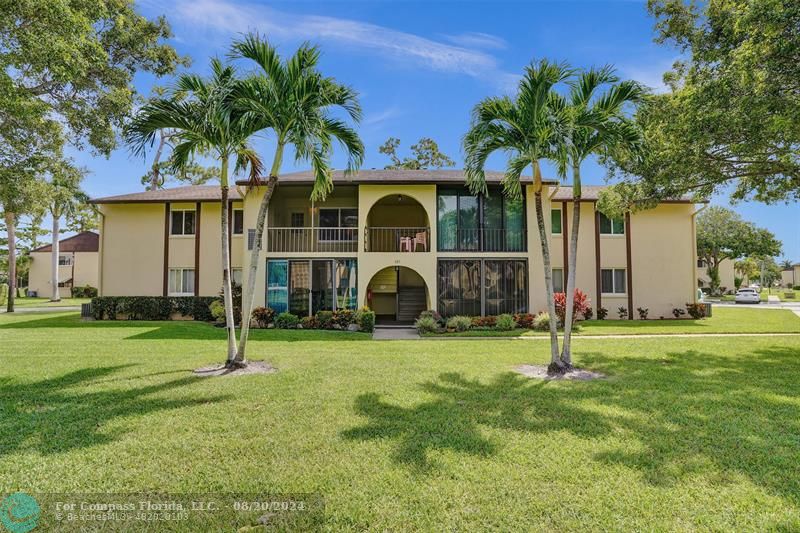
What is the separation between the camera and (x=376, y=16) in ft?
40.1

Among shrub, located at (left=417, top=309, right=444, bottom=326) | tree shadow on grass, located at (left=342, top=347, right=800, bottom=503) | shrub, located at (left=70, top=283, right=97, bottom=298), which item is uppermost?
shrub, located at (left=70, top=283, right=97, bottom=298)

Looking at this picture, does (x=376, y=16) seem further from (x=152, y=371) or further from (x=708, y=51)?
(x=152, y=371)

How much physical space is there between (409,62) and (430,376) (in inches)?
465

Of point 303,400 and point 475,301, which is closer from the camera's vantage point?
point 303,400

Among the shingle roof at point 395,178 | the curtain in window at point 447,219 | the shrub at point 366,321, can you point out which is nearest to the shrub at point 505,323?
the curtain in window at point 447,219

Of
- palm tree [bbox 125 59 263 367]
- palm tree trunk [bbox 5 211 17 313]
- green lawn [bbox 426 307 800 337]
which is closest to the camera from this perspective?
palm tree [bbox 125 59 263 367]

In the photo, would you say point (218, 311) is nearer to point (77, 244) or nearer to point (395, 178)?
point (395, 178)

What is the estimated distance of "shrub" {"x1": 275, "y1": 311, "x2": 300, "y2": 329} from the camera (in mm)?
15570

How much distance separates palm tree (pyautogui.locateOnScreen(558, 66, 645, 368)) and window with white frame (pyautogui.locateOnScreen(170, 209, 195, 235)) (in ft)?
59.7

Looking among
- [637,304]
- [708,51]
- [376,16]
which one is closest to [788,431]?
A: [708,51]

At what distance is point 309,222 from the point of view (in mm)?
19516

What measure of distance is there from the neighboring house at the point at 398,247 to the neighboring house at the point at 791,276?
299 ft

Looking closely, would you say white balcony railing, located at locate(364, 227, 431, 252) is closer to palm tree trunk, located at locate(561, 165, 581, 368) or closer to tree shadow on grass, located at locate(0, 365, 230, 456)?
palm tree trunk, located at locate(561, 165, 581, 368)

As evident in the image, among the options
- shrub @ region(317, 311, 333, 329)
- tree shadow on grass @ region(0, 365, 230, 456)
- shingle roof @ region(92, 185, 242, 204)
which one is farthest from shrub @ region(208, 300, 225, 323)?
tree shadow on grass @ region(0, 365, 230, 456)
